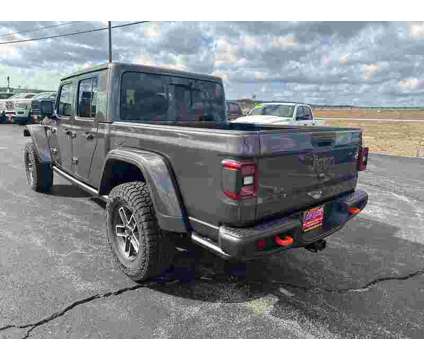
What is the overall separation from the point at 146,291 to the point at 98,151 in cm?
160

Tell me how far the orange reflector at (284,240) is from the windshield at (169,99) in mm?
2029

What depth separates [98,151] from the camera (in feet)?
12.1

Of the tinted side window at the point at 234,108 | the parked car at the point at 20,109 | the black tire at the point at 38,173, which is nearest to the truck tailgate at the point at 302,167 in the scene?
the black tire at the point at 38,173

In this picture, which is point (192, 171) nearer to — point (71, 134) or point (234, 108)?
point (71, 134)

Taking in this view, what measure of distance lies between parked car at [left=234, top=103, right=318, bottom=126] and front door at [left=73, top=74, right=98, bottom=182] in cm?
865

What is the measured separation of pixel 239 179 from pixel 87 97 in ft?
8.38

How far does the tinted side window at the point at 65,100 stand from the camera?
4467mm

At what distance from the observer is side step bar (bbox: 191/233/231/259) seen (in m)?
2.46

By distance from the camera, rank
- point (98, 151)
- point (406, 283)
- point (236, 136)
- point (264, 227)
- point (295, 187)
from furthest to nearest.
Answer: point (98, 151) < point (406, 283) < point (295, 187) < point (264, 227) < point (236, 136)

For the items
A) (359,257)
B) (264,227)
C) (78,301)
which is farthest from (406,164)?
(78,301)

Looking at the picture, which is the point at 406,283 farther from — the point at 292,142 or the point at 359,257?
the point at 292,142

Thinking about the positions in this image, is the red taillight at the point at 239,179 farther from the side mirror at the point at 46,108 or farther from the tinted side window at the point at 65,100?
the side mirror at the point at 46,108

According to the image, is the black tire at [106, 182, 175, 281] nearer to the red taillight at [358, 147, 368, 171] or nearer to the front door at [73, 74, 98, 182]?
the front door at [73, 74, 98, 182]

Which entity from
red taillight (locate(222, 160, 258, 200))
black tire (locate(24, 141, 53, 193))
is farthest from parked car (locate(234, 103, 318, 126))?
red taillight (locate(222, 160, 258, 200))
